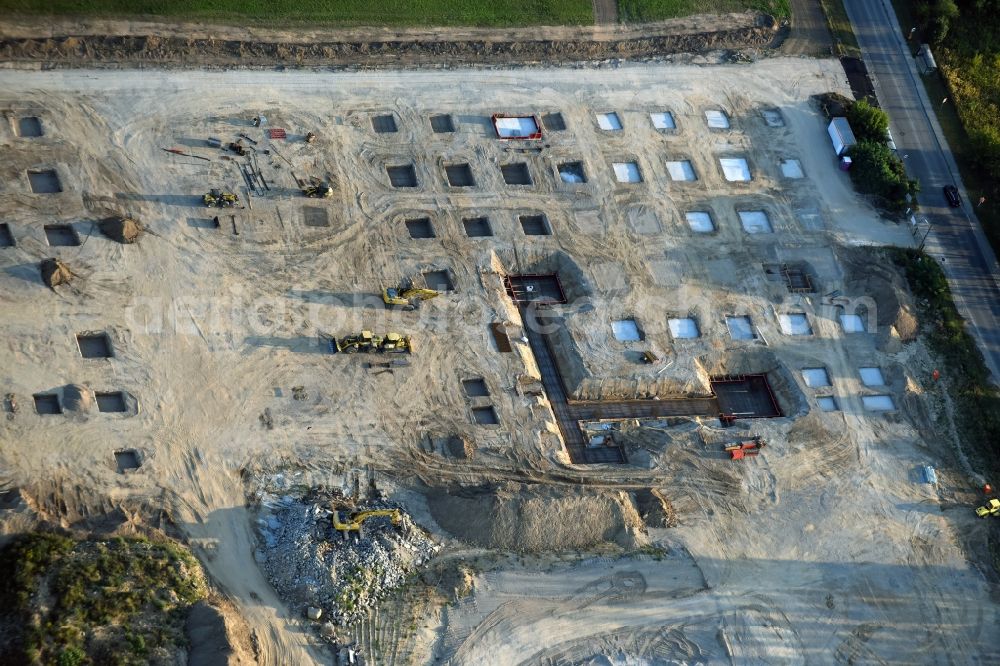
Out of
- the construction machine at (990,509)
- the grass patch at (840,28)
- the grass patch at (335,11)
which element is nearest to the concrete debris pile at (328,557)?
the construction machine at (990,509)

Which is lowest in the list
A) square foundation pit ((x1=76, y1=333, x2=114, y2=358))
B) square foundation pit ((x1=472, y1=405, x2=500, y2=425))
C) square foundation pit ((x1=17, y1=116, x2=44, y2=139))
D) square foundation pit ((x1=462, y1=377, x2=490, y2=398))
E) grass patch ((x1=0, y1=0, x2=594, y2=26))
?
square foundation pit ((x1=472, y1=405, x2=500, y2=425))

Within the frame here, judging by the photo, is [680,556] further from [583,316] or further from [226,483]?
[226,483]

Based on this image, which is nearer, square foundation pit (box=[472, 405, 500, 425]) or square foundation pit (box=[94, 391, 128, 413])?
square foundation pit (box=[94, 391, 128, 413])

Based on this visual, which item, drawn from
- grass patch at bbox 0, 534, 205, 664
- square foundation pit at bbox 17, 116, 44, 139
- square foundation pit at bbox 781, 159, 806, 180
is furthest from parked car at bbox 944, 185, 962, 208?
square foundation pit at bbox 17, 116, 44, 139

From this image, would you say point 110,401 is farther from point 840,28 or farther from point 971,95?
point 971,95

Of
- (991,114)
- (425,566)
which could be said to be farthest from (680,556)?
(991,114)

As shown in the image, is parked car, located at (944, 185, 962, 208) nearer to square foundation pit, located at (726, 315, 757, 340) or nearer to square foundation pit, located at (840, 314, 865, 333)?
square foundation pit, located at (840, 314, 865, 333)
